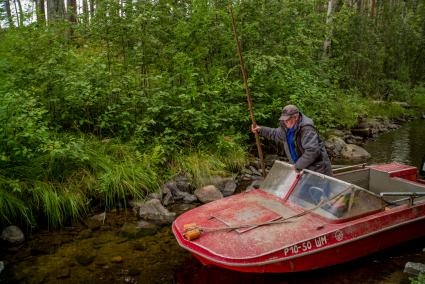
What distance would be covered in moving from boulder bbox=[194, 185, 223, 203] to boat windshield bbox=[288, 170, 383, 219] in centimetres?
283

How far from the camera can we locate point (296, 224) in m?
6.08

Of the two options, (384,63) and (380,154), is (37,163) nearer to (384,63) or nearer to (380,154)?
(380,154)

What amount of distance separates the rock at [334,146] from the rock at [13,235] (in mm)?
10131

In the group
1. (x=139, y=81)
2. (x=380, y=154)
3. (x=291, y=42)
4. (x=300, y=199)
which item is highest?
(x=291, y=42)

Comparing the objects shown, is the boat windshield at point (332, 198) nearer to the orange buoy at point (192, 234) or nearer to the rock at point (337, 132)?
the orange buoy at point (192, 234)

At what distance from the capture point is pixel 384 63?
83.5 ft

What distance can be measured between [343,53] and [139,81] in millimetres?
14176

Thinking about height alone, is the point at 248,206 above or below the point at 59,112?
below

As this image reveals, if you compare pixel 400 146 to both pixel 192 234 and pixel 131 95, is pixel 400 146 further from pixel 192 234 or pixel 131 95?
pixel 192 234

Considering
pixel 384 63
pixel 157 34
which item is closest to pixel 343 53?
pixel 384 63

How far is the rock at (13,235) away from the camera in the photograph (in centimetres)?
725

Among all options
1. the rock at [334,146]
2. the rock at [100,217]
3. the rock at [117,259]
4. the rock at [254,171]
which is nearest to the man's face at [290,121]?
the rock at [117,259]

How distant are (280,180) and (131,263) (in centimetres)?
295

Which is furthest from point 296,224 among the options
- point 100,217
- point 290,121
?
point 100,217
